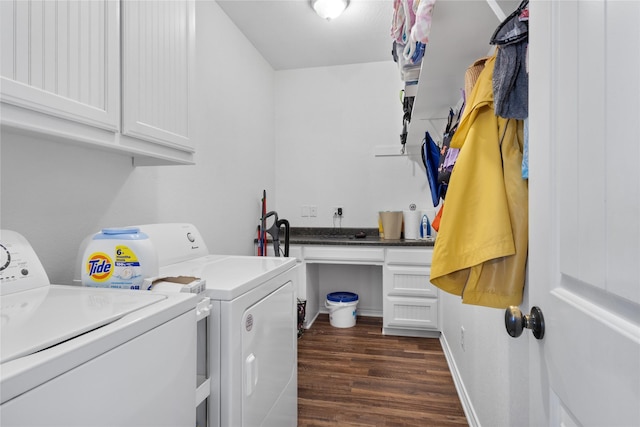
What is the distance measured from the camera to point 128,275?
95 cm

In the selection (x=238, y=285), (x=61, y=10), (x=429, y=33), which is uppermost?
(x=429, y=33)

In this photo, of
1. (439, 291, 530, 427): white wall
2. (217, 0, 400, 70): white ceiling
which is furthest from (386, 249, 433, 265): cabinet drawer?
(217, 0, 400, 70): white ceiling

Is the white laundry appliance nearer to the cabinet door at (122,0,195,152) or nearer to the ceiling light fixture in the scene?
the cabinet door at (122,0,195,152)

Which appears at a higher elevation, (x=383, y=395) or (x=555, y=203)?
(x=555, y=203)

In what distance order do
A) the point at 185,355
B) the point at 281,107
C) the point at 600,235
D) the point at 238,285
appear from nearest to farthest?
the point at 600,235, the point at 185,355, the point at 238,285, the point at 281,107

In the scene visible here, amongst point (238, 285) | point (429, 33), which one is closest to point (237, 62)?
point (429, 33)

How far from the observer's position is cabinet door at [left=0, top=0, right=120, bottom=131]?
75 cm

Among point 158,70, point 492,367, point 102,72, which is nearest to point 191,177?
point 158,70

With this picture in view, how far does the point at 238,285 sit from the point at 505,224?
0.83 m

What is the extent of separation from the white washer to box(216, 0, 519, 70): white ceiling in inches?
72.7

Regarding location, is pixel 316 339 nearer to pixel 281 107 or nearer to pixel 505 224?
pixel 505 224

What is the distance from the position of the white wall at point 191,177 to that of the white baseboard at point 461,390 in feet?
5.87

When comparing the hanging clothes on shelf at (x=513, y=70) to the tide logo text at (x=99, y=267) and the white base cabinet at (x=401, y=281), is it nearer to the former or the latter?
the tide logo text at (x=99, y=267)

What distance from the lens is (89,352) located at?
1.78ft
